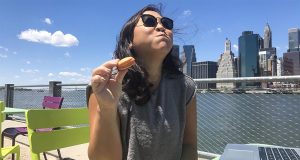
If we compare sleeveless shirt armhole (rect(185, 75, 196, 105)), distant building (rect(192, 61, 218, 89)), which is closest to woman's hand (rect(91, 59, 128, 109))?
sleeveless shirt armhole (rect(185, 75, 196, 105))

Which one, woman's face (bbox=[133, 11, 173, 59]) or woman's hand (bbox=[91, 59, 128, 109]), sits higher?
woman's face (bbox=[133, 11, 173, 59])

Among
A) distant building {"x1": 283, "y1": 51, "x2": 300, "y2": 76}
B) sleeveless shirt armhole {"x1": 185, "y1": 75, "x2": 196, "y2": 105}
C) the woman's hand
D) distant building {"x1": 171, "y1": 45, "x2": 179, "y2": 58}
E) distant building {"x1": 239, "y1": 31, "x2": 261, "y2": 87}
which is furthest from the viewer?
distant building {"x1": 239, "y1": 31, "x2": 261, "y2": 87}

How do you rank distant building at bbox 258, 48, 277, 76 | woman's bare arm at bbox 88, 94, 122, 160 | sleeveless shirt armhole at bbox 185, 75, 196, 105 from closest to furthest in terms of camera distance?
woman's bare arm at bbox 88, 94, 122, 160
sleeveless shirt armhole at bbox 185, 75, 196, 105
distant building at bbox 258, 48, 277, 76

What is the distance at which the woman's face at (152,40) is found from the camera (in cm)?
156

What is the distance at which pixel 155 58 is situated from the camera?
165 centimetres

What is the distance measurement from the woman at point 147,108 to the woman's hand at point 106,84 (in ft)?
0.49

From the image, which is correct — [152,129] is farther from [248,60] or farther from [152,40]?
[248,60]

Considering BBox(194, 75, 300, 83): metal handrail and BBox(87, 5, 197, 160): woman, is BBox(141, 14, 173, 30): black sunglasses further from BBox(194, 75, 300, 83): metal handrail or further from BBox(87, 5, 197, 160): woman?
BBox(194, 75, 300, 83): metal handrail

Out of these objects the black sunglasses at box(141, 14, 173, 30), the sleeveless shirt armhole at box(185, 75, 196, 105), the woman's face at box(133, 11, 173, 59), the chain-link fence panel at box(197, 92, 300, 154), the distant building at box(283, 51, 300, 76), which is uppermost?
the distant building at box(283, 51, 300, 76)

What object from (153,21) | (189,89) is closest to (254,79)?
(189,89)

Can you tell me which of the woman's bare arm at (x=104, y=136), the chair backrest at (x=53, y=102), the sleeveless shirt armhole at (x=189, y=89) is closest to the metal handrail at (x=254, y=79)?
the sleeveless shirt armhole at (x=189, y=89)

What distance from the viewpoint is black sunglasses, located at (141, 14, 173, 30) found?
1.66 meters

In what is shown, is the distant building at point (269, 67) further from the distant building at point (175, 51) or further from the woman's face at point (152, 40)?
the woman's face at point (152, 40)

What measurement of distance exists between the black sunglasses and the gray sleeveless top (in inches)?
12.6
